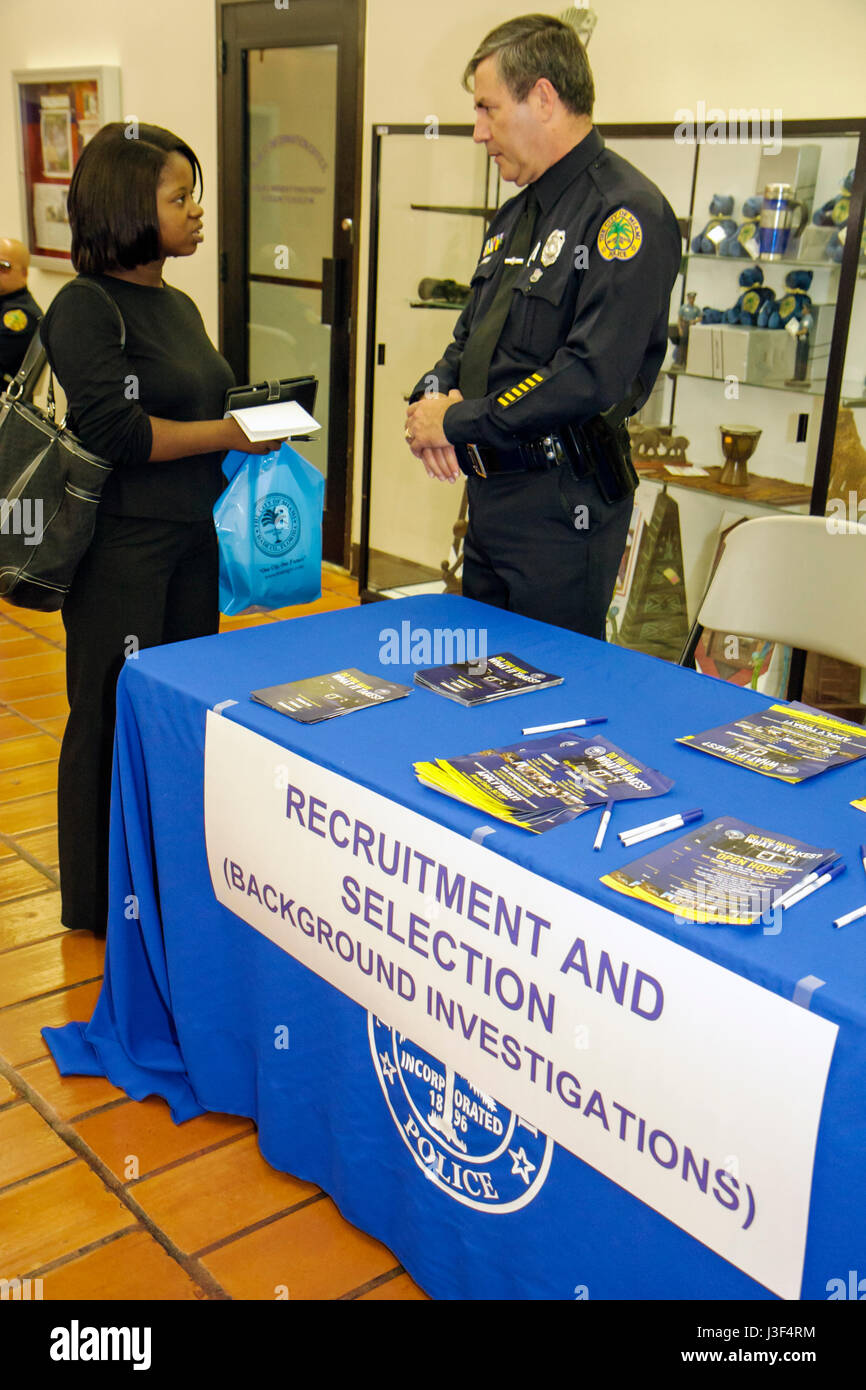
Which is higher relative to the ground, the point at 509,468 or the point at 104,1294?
the point at 509,468

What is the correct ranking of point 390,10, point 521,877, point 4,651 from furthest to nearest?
point 390,10 → point 4,651 → point 521,877

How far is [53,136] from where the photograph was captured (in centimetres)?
680

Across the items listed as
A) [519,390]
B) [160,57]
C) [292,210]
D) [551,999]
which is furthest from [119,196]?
[160,57]

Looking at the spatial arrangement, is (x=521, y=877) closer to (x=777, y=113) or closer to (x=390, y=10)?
(x=777, y=113)

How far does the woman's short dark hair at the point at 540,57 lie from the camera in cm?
218

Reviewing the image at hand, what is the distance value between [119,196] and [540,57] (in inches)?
30.6

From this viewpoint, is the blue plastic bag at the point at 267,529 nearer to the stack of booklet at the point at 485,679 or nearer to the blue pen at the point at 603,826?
the stack of booklet at the point at 485,679

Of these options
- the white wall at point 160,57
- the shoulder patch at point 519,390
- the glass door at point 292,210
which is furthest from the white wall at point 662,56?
the shoulder patch at point 519,390

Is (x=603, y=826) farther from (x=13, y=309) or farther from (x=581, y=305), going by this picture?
(x=13, y=309)

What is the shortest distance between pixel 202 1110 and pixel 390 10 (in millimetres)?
4051

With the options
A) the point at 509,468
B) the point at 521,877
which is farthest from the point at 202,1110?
the point at 509,468

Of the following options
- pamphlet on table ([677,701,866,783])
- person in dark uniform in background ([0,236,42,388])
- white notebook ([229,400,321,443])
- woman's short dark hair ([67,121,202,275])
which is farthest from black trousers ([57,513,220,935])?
person in dark uniform in background ([0,236,42,388])

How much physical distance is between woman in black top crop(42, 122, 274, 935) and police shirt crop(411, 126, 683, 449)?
493mm

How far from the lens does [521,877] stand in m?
1.32
